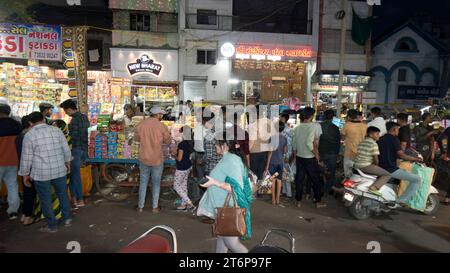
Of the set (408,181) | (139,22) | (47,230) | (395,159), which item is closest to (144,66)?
(139,22)

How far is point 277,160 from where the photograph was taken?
7078 millimetres

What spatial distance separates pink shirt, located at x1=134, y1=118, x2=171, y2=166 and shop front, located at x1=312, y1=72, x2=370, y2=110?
592 inches

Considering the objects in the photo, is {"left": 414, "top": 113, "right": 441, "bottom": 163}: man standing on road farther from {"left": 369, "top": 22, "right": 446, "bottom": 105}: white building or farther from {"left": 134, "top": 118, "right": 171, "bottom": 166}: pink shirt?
{"left": 369, "top": 22, "right": 446, "bottom": 105}: white building

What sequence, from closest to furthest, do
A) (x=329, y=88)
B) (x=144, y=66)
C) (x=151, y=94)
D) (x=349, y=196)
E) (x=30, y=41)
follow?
1. (x=349, y=196)
2. (x=30, y=41)
3. (x=151, y=94)
4. (x=144, y=66)
5. (x=329, y=88)

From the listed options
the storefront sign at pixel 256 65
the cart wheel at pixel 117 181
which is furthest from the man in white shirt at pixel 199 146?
the storefront sign at pixel 256 65

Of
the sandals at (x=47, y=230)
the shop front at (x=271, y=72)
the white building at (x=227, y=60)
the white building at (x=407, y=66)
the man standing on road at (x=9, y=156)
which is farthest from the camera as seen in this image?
the white building at (x=407, y=66)

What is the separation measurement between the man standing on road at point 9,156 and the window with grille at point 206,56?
1449 centimetres

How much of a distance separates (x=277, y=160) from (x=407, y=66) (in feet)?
67.0

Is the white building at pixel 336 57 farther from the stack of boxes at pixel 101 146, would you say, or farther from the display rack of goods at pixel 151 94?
the stack of boxes at pixel 101 146

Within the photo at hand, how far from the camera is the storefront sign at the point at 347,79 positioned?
20.2 m

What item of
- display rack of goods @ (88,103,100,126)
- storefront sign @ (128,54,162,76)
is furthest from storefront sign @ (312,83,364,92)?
display rack of goods @ (88,103,100,126)

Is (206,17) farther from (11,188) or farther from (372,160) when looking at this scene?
(11,188)

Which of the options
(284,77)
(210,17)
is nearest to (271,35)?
(284,77)

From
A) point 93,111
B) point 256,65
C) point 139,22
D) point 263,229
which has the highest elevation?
point 139,22
